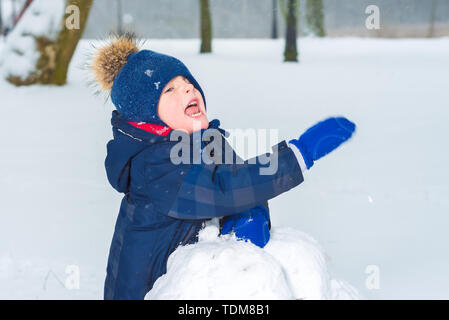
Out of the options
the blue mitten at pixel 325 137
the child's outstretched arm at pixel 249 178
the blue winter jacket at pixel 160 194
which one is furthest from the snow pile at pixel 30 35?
the blue mitten at pixel 325 137

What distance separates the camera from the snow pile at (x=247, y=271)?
1.37m

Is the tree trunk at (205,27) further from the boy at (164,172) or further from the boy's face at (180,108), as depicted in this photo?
the boy's face at (180,108)

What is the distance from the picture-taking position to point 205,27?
1289 cm

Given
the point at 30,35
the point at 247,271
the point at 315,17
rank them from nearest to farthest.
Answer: the point at 247,271 < the point at 30,35 < the point at 315,17

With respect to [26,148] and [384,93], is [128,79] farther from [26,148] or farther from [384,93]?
[384,93]

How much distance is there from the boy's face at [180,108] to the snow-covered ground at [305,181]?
0.58 meters

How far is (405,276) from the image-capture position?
277 cm

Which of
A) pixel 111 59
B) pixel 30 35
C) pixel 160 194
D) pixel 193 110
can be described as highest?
pixel 30 35

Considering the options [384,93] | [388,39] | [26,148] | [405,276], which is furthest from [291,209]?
[388,39]

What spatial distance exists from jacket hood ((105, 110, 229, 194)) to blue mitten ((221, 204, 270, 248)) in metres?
0.33

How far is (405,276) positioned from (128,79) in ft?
6.00

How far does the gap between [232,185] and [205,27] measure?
38.9 ft

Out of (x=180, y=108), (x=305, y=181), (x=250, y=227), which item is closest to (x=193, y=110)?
(x=180, y=108)

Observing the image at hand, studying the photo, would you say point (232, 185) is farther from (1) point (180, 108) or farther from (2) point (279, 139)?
(2) point (279, 139)
